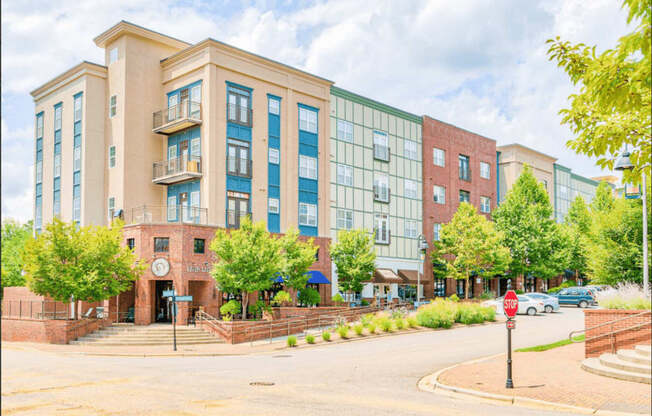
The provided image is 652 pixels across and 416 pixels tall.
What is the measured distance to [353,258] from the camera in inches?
1730

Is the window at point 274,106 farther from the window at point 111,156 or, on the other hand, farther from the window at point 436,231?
the window at point 436,231

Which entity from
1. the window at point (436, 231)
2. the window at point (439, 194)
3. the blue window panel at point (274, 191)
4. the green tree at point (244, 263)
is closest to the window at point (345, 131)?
the blue window panel at point (274, 191)

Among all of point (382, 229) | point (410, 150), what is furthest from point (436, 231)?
point (410, 150)

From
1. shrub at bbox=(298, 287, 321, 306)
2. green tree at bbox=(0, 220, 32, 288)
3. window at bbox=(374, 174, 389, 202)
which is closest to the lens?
shrub at bbox=(298, 287, 321, 306)

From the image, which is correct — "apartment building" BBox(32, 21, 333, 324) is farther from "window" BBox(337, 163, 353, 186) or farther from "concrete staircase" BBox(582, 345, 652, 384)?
"concrete staircase" BBox(582, 345, 652, 384)

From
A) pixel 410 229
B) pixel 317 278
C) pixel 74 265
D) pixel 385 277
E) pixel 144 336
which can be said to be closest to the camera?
pixel 144 336

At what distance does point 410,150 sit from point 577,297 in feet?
60.9

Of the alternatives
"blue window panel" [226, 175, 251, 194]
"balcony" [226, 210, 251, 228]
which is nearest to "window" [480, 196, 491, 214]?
"blue window panel" [226, 175, 251, 194]

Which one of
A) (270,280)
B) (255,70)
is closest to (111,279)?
(270,280)

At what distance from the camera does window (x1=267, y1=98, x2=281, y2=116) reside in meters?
44.3

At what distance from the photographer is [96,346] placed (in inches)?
1213

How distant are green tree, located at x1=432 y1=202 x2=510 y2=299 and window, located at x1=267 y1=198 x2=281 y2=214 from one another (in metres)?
17.5

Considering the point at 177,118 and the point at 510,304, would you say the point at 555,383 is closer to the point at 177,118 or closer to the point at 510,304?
the point at 510,304

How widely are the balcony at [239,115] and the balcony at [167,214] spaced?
6.49 m
